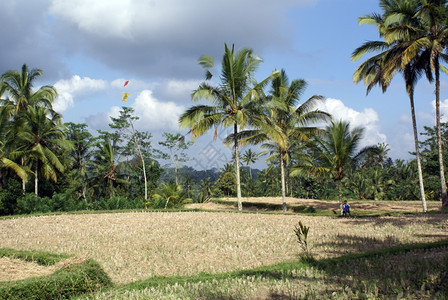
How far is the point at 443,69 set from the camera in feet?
58.1

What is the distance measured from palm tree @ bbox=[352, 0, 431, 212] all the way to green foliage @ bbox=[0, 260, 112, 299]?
14.9 m

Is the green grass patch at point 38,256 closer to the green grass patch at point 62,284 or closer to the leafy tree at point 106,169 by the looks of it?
the green grass patch at point 62,284

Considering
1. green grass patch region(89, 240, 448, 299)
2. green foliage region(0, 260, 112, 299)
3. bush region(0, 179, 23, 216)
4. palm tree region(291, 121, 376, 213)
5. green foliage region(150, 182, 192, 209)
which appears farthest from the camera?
green foliage region(150, 182, 192, 209)

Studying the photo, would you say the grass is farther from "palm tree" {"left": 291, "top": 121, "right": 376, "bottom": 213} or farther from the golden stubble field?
"palm tree" {"left": 291, "top": 121, "right": 376, "bottom": 213}

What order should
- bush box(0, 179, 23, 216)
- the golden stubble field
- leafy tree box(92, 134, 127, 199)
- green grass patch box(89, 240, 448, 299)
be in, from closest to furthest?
1. green grass patch box(89, 240, 448, 299)
2. the golden stubble field
3. bush box(0, 179, 23, 216)
4. leafy tree box(92, 134, 127, 199)

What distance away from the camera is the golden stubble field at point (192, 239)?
6.89m

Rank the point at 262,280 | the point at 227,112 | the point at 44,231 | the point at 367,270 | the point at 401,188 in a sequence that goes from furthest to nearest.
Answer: the point at 401,188 → the point at 227,112 → the point at 44,231 → the point at 367,270 → the point at 262,280

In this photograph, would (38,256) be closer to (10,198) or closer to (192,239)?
(192,239)

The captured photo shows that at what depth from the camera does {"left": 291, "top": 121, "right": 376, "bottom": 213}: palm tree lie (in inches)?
687

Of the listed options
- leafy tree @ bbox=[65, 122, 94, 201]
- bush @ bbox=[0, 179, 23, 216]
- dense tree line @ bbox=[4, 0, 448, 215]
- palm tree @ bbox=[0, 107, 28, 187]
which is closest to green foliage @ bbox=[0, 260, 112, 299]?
dense tree line @ bbox=[4, 0, 448, 215]

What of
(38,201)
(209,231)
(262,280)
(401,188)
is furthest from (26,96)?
(401,188)

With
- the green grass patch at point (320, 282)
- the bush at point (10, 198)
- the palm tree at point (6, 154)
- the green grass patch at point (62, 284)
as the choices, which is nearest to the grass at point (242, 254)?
the green grass patch at point (320, 282)

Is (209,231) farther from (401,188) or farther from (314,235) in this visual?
(401,188)

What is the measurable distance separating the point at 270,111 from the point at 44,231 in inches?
464
